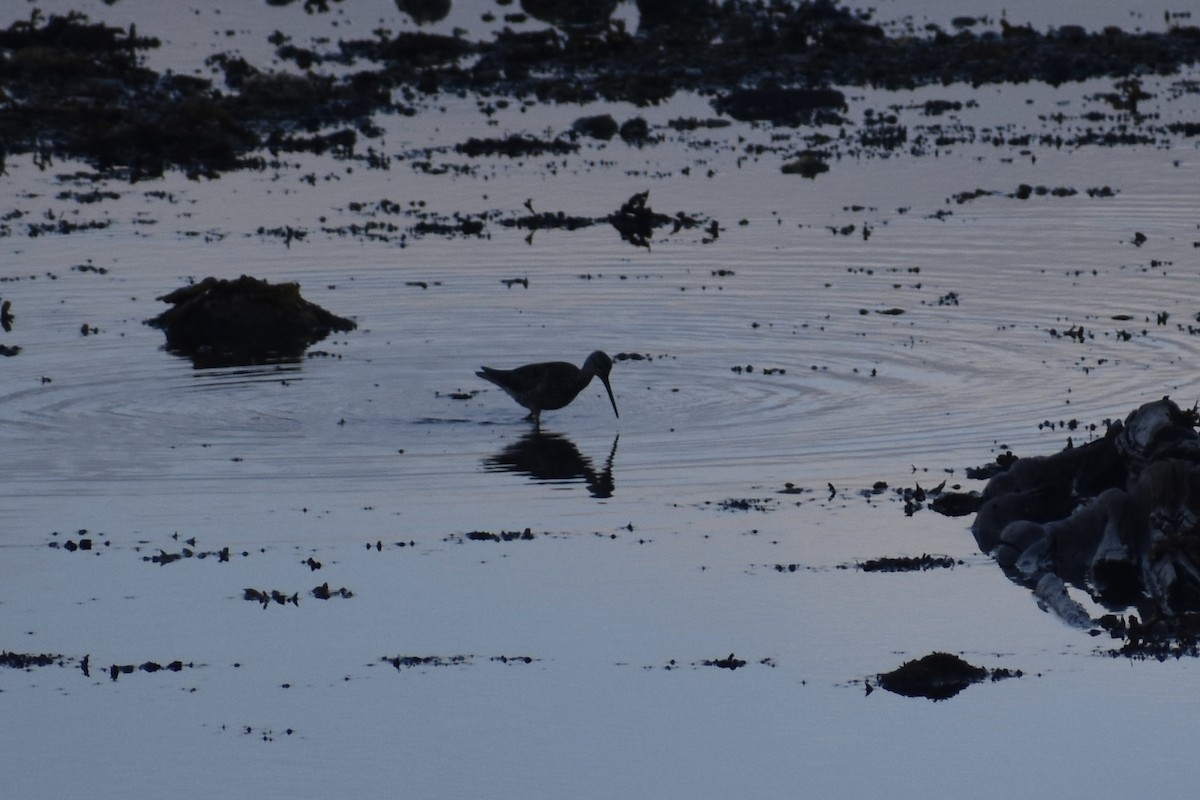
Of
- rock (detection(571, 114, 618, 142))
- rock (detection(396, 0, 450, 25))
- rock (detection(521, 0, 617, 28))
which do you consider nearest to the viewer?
rock (detection(571, 114, 618, 142))

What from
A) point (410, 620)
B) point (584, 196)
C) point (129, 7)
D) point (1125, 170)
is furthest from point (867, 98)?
point (410, 620)

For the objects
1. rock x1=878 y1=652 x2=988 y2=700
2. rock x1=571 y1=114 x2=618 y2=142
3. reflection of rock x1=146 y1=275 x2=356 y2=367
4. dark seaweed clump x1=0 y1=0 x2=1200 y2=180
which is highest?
dark seaweed clump x1=0 y1=0 x2=1200 y2=180

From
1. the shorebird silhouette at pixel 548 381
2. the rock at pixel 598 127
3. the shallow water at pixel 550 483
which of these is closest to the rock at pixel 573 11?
the rock at pixel 598 127

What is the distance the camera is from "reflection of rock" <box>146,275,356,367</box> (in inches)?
990

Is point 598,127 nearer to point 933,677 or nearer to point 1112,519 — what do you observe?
point 1112,519

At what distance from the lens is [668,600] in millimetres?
13789

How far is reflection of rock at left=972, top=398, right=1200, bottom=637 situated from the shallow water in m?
0.32

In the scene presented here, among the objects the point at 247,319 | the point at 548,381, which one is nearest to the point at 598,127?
the point at 247,319

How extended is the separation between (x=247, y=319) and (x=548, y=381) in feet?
21.5

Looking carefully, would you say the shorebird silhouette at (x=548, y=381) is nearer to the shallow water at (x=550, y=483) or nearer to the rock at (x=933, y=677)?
the shallow water at (x=550, y=483)

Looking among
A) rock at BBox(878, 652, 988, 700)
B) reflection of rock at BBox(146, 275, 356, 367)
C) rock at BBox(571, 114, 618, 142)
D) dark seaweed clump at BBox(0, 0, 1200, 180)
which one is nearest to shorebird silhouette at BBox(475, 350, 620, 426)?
reflection of rock at BBox(146, 275, 356, 367)

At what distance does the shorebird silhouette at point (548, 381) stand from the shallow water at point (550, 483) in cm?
31

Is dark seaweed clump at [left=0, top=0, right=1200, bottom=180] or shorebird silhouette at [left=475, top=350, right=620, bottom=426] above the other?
dark seaweed clump at [left=0, top=0, right=1200, bottom=180]

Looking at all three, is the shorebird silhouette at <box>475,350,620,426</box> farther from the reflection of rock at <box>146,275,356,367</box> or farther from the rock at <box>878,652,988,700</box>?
the rock at <box>878,652,988,700</box>
